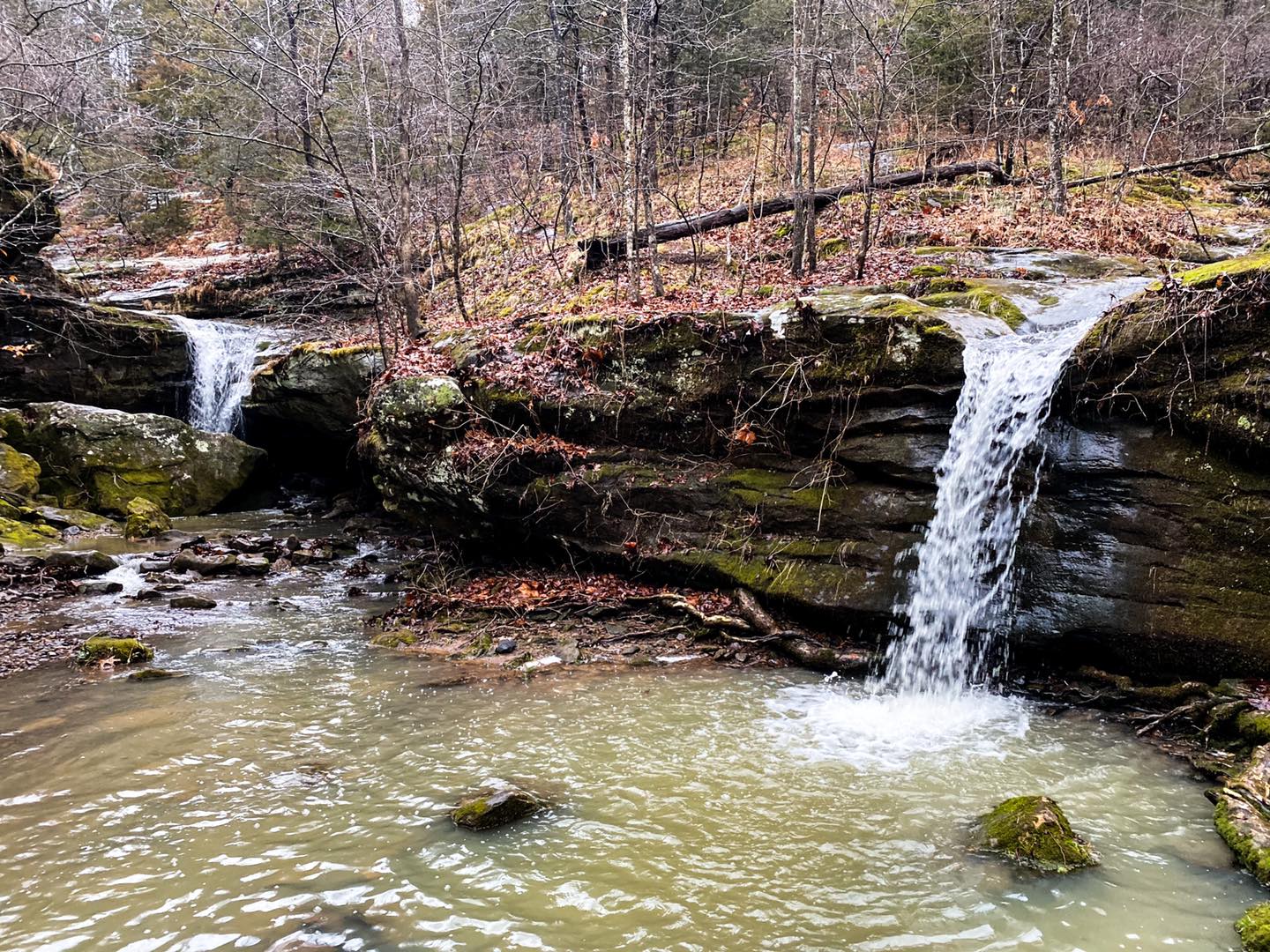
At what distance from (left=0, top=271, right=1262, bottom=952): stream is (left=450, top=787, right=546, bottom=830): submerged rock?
0.08 meters

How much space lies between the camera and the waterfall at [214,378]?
1700 centimetres

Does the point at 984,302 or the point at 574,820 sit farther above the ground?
the point at 984,302

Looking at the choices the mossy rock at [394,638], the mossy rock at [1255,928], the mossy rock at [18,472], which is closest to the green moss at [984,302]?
the mossy rock at [1255,928]

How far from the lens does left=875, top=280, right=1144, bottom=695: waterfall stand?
671 cm

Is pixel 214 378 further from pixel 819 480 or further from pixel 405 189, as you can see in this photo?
pixel 819 480

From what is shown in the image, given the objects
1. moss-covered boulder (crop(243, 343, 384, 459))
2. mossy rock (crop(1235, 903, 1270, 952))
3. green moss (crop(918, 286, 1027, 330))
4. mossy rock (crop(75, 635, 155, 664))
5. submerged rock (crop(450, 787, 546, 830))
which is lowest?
mossy rock (crop(75, 635, 155, 664))

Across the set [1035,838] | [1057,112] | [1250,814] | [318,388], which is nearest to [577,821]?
[1035,838]

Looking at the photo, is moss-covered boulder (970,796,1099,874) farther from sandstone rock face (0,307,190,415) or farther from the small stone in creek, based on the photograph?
sandstone rock face (0,307,190,415)

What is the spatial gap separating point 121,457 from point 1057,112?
19.2 meters

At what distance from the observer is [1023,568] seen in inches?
263

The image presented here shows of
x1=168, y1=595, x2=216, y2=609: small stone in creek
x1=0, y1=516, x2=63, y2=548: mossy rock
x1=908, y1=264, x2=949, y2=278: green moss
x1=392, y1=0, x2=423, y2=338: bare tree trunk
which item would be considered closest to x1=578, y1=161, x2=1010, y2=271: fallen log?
x1=392, y1=0, x2=423, y2=338: bare tree trunk

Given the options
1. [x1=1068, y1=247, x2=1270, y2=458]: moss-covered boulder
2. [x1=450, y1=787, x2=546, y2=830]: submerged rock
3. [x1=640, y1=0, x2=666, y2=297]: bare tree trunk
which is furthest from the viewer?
[x1=640, y1=0, x2=666, y2=297]: bare tree trunk

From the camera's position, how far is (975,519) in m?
6.93

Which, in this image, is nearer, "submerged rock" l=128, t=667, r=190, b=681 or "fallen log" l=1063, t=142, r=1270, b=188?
"submerged rock" l=128, t=667, r=190, b=681
